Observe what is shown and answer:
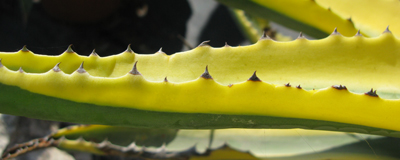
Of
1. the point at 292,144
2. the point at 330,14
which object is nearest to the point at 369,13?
the point at 330,14

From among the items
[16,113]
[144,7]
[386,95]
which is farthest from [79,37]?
[386,95]

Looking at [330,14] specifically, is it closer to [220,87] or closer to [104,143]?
[220,87]

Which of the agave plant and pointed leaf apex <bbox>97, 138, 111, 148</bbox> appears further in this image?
pointed leaf apex <bbox>97, 138, 111, 148</bbox>

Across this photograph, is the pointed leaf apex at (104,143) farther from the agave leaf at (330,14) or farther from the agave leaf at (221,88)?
the agave leaf at (330,14)

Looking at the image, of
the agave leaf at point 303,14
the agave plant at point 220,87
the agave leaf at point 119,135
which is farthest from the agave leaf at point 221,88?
the agave leaf at point 119,135

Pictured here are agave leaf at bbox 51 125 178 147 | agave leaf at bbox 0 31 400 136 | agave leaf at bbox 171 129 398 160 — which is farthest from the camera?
agave leaf at bbox 51 125 178 147

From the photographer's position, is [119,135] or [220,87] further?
[119,135]

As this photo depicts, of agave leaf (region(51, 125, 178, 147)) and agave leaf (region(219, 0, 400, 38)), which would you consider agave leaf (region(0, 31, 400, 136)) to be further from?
agave leaf (region(51, 125, 178, 147))

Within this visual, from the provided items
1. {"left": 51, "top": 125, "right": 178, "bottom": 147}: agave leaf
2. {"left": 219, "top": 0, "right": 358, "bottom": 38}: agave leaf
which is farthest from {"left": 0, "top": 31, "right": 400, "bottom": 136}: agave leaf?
{"left": 51, "top": 125, "right": 178, "bottom": 147}: agave leaf

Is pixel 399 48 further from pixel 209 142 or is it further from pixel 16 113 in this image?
pixel 16 113
